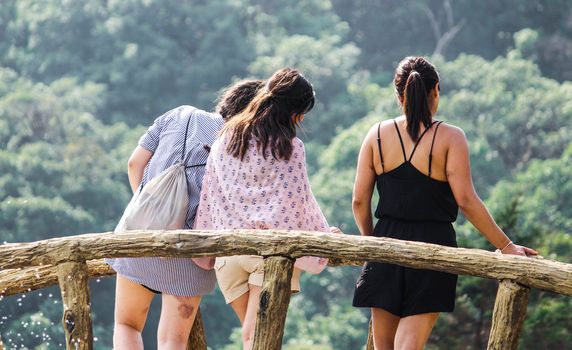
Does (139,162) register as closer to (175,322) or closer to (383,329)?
(175,322)

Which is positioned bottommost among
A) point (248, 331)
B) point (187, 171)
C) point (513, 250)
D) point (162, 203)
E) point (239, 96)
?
point (248, 331)

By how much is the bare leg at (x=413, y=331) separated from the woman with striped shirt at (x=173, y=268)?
712 millimetres

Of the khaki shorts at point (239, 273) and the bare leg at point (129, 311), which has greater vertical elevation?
the khaki shorts at point (239, 273)

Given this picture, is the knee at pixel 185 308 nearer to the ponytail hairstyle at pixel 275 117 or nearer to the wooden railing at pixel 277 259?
the wooden railing at pixel 277 259

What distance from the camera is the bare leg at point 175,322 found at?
4.74 m

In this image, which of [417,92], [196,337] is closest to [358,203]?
[417,92]

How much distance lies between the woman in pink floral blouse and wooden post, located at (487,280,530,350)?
67 cm

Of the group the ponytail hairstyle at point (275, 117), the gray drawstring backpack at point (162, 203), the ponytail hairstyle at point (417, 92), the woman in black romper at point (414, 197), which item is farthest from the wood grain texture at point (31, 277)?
the ponytail hairstyle at point (417, 92)

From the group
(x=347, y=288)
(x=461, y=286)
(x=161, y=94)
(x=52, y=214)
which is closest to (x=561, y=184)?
(x=347, y=288)

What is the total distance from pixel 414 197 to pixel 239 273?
0.63 metres

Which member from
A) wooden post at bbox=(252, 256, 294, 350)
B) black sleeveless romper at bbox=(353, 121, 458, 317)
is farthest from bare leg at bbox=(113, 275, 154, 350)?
black sleeveless romper at bbox=(353, 121, 458, 317)

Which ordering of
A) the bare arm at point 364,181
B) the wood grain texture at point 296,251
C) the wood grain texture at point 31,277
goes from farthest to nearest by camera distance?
the wood grain texture at point 31,277
the bare arm at point 364,181
the wood grain texture at point 296,251

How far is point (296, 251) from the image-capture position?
4496 mm

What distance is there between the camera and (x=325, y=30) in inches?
1825
